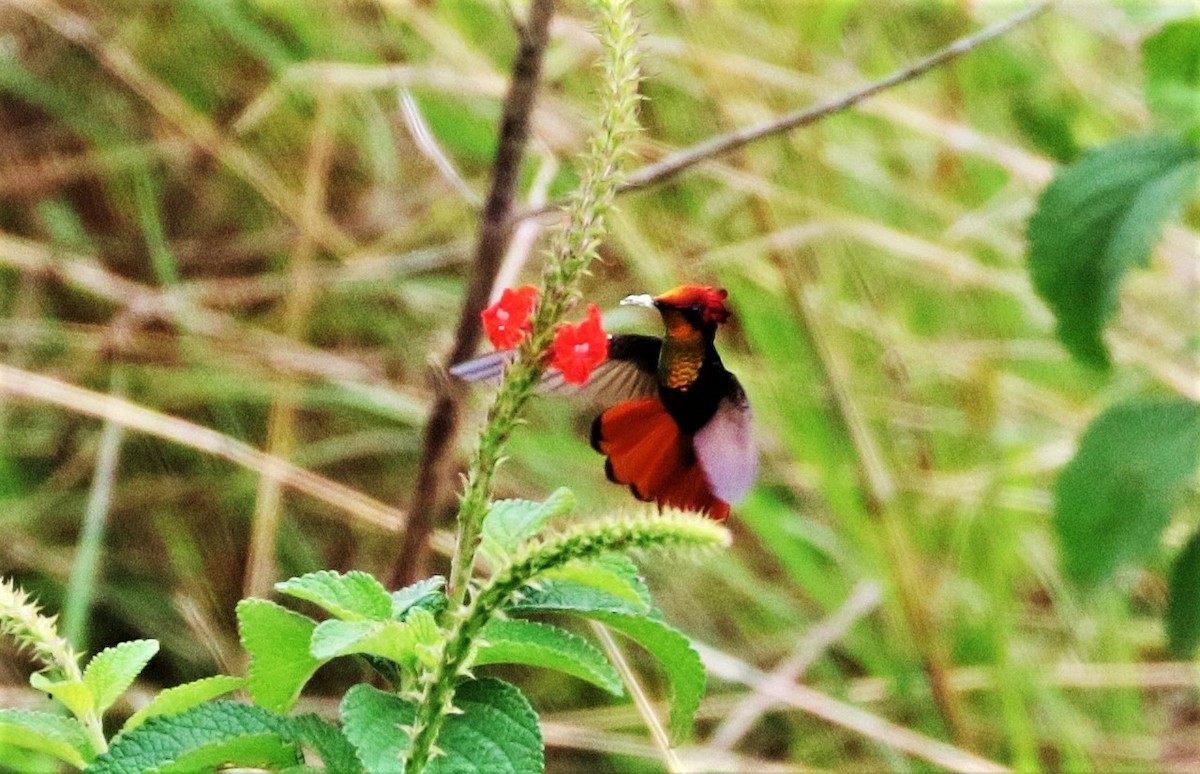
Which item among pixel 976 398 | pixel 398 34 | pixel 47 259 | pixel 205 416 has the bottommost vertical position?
pixel 976 398

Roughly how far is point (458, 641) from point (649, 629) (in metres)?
0.08

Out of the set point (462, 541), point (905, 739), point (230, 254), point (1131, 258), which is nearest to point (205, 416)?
point (230, 254)

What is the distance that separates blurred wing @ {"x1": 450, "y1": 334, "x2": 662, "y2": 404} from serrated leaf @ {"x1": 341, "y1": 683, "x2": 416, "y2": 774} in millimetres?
107

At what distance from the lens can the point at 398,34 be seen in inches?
67.5

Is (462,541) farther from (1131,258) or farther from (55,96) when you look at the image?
(55,96)

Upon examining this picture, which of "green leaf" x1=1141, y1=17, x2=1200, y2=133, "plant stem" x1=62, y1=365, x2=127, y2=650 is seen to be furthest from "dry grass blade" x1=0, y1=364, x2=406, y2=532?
"green leaf" x1=1141, y1=17, x2=1200, y2=133

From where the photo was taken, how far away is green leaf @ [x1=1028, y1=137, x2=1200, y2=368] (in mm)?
1309

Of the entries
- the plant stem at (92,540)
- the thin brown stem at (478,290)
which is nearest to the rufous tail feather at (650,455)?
the thin brown stem at (478,290)

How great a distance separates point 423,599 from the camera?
1.43ft

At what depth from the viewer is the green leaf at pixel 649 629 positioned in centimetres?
40

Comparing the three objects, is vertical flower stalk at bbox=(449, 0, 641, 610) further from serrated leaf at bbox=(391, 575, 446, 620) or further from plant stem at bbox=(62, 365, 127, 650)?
plant stem at bbox=(62, 365, 127, 650)

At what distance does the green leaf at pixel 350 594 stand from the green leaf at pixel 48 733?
10cm

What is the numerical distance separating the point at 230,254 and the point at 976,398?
3.53 feet

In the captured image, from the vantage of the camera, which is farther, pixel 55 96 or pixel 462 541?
A: pixel 55 96
